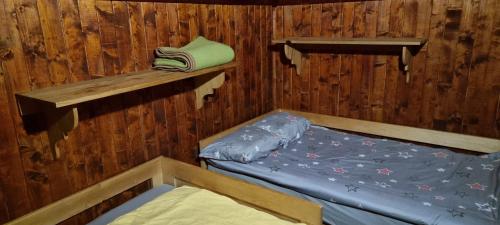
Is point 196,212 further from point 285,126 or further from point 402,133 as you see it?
point 402,133

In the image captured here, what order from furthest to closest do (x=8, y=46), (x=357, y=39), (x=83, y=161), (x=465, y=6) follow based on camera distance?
(x=357, y=39)
(x=465, y=6)
(x=83, y=161)
(x=8, y=46)

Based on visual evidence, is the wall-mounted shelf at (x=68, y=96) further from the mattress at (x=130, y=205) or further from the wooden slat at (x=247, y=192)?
the wooden slat at (x=247, y=192)

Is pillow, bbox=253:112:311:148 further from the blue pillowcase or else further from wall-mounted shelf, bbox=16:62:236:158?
wall-mounted shelf, bbox=16:62:236:158

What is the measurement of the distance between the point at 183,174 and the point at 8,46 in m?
0.93

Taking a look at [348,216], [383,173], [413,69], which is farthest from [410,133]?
[348,216]

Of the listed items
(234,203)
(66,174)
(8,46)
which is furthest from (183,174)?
(8,46)

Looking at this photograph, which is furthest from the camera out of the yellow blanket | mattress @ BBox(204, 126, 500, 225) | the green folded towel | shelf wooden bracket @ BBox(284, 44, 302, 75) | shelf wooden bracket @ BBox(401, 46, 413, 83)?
shelf wooden bracket @ BBox(284, 44, 302, 75)

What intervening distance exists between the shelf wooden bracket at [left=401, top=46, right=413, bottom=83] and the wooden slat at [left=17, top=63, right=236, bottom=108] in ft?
4.07

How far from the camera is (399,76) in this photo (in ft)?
7.55

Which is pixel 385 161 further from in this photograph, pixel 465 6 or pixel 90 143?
pixel 90 143

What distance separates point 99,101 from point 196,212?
675mm

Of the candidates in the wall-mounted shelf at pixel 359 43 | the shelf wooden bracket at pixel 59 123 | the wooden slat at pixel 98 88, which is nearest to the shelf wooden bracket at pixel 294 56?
the wall-mounted shelf at pixel 359 43

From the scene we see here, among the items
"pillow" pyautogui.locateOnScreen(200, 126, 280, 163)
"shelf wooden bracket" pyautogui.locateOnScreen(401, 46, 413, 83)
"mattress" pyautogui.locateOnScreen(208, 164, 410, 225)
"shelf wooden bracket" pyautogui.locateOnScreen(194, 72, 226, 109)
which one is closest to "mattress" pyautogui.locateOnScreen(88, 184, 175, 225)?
"pillow" pyautogui.locateOnScreen(200, 126, 280, 163)

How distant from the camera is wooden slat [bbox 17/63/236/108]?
1.25 metres
